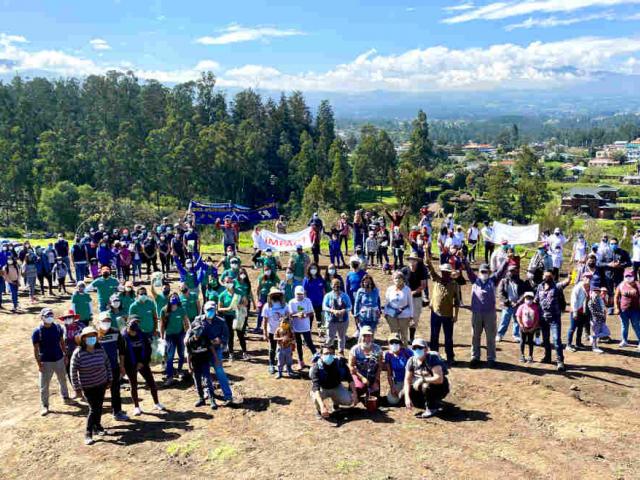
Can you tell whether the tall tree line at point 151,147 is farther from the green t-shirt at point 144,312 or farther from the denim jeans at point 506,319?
the denim jeans at point 506,319

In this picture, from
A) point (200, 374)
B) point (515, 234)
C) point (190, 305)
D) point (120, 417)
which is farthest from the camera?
point (515, 234)

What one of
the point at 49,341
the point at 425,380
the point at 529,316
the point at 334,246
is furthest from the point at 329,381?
the point at 334,246

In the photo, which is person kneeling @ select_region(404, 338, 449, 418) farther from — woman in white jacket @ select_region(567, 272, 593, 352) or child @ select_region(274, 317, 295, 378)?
woman in white jacket @ select_region(567, 272, 593, 352)

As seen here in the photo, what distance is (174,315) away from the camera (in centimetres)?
995

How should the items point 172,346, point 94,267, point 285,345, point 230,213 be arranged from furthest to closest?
point 230,213
point 94,267
point 172,346
point 285,345

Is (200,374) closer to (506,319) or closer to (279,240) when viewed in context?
(506,319)

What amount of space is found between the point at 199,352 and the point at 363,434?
2776mm

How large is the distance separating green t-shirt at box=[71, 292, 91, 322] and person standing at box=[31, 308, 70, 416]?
1.89 metres

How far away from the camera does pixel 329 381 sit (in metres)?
8.35

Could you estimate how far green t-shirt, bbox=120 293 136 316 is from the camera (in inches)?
414

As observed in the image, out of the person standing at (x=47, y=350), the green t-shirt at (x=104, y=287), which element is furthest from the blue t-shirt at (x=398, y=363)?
the green t-shirt at (x=104, y=287)

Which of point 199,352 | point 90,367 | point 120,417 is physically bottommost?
point 120,417

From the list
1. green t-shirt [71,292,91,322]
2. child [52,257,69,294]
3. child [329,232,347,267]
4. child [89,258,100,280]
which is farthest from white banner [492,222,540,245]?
child [52,257,69,294]

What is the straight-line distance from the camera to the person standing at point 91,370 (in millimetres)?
7844
